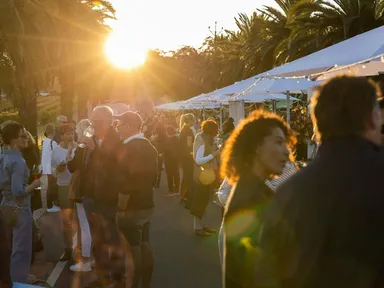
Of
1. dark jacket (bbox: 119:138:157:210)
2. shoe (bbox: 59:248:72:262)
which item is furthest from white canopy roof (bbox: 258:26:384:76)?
shoe (bbox: 59:248:72:262)

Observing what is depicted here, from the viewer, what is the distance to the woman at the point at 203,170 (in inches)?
361

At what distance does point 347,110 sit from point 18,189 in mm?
4093

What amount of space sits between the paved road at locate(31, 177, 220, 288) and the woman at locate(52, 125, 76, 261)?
341 mm

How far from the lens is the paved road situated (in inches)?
268

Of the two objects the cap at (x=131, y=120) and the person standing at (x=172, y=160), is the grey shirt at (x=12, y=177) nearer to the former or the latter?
the cap at (x=131, y=120)

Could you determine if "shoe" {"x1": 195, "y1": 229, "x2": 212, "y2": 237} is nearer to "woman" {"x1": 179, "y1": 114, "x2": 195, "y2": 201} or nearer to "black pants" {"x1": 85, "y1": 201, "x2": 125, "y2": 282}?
"black pants" {"x1": 85, "y1": 201, "x2": 125, "y2": 282}

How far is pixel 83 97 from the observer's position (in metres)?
31.0

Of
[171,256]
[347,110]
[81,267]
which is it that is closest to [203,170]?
[171,256]

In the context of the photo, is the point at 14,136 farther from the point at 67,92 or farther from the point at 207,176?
the point at 67,92

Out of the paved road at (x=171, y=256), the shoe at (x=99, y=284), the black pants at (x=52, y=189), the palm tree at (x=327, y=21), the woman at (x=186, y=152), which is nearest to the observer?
the shoe at (x=99, y=284)

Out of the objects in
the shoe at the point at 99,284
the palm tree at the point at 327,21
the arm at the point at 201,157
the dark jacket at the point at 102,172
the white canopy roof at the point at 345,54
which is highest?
the palm tree at the point at 327,21

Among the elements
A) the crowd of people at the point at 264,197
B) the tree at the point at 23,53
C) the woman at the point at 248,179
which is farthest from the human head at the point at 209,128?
the tree at the point at 23,53

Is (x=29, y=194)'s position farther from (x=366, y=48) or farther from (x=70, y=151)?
(x=366, y=48)

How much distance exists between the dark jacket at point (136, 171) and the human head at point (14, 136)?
38.9 inches
